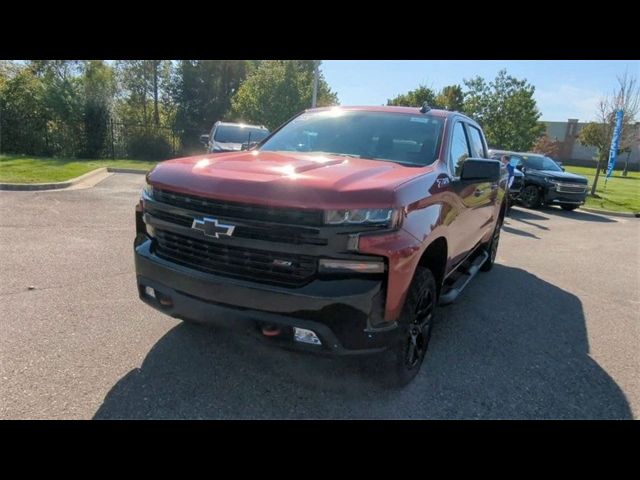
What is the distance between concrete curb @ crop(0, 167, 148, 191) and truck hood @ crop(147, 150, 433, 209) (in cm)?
847

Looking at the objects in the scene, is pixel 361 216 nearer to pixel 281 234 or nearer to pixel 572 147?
pixel 281 234

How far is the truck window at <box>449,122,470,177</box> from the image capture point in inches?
147

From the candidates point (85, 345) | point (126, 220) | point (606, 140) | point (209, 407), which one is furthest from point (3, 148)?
point (606, 140)

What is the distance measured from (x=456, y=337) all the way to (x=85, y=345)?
3034mm

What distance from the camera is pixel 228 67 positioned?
3350cm

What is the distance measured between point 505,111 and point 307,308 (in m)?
26.8

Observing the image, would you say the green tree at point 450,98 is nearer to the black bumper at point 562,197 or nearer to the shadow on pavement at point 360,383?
the black bumper at point 562,197

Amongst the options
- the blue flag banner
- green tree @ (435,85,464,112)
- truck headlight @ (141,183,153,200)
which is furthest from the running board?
green tree @ (435,85,464,112)

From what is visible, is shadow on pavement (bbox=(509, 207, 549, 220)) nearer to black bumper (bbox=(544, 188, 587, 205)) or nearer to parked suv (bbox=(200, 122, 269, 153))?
black bumper (bbox=(544, 188, 587, 205))

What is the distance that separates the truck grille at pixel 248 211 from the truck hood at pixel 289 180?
0.04 metres

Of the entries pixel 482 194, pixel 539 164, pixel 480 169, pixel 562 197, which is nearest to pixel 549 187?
pixel 562 197

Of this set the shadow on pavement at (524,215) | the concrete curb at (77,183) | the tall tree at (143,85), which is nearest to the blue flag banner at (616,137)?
the shadow on pavement at (524,215)

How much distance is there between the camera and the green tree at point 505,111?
25.7 m

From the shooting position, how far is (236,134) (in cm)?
1266
